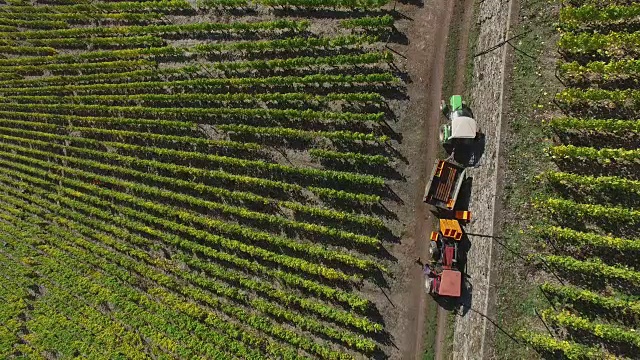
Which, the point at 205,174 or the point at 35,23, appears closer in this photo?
the point at 205,174

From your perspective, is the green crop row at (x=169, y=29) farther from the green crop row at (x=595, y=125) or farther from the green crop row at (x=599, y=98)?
the green crop row at (x=595, y=125)

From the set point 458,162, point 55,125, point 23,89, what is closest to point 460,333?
point 458,162

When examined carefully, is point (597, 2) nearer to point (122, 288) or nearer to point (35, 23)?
point (122, 288)

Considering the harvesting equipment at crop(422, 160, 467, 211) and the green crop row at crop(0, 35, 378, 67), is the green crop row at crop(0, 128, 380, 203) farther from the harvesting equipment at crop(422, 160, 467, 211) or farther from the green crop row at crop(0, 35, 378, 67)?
the green crop row at crop(0, 35, 378, 67)

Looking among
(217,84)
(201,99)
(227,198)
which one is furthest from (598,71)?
(201,99)

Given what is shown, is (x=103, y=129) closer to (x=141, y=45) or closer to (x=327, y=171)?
(x=141, y=45)

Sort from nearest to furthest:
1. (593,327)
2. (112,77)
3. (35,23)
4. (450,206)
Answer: (593,327) < (450,206) < (112,77) < (35,23)

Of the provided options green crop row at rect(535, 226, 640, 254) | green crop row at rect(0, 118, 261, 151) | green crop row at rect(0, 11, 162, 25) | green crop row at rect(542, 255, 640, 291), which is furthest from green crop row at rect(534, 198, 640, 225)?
green crop row at rect(0, 11, 162, 25)
